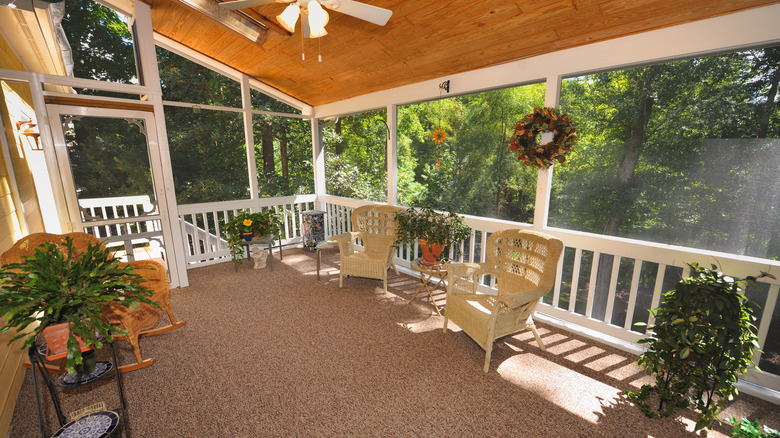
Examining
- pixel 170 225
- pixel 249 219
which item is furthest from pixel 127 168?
pixel 249 219

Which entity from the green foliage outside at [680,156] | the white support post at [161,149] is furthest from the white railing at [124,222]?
the green foliage outside at [680,156]

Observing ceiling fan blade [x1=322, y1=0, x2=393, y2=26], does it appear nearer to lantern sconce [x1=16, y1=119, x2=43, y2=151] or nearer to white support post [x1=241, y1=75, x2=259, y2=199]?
lantern sconce [x1=16, y1=119, x2=43, y2=151]

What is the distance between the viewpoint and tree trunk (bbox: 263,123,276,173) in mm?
7023

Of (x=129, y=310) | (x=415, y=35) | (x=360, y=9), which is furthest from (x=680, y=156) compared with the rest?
(x=129, y=310)

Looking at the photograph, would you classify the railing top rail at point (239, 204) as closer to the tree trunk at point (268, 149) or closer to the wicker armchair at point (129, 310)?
the wicker armchair at point (129, 310)

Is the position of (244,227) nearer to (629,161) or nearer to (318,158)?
(318,158)

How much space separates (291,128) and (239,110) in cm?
252

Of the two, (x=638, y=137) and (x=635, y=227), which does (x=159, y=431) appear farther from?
(x=638, y=137)

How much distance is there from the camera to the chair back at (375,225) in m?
3.94

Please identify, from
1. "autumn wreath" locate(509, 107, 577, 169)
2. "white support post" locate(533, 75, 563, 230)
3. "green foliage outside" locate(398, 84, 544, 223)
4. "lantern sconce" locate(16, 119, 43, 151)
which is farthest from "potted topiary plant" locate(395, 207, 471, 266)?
"lantern sconce" locate(16, 119, 43, 151)

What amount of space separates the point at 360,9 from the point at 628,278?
12.1 ft

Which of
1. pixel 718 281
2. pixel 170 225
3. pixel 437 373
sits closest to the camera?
pixel 718 281

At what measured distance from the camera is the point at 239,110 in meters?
4.59

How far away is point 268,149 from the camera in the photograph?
23.7 feet
